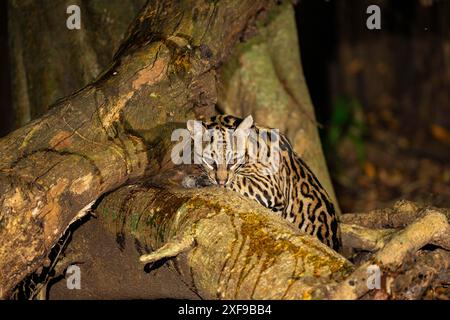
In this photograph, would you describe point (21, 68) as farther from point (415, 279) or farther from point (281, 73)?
point (415, 279)

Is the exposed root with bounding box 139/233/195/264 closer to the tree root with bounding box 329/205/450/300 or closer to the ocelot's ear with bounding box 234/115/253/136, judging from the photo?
the tree root with bounding box 329/205/450/300

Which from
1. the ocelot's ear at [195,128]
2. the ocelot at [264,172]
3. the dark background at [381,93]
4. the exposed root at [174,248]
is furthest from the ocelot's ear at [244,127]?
the dark background at [381,93]

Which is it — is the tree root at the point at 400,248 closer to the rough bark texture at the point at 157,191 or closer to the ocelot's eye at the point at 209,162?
the rough bark texture at the point at 157,191

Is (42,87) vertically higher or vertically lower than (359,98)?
higher

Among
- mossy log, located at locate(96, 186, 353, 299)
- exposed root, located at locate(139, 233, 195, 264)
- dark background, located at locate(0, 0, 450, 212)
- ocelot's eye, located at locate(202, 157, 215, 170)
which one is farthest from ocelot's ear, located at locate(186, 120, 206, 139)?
dark background, located at locate(0, 0, 450, 212)

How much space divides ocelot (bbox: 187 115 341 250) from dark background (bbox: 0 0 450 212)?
6155mm

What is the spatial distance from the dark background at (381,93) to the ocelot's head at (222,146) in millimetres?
6558

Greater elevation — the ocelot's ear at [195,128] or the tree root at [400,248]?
the ocelot's ear at [195,128]

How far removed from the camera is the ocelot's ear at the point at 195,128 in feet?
21.3

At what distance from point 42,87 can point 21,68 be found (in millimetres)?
549

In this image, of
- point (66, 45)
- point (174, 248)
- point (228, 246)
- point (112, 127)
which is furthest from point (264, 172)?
point (66, 45)

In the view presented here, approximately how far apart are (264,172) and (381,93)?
943 centimetres

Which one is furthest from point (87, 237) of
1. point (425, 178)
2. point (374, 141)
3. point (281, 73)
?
point (374, 141)

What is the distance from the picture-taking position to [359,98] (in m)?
15.9
